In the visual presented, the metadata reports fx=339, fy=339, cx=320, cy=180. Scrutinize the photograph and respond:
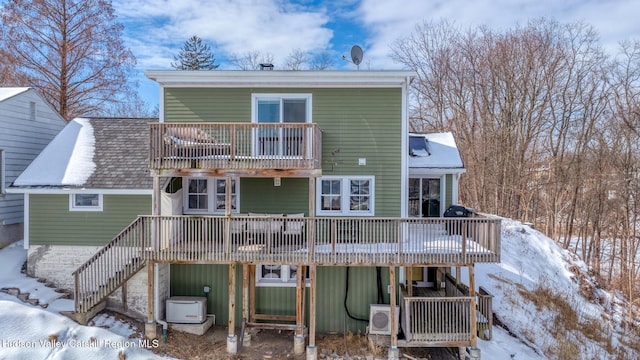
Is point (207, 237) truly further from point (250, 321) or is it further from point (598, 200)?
point (598, 200)

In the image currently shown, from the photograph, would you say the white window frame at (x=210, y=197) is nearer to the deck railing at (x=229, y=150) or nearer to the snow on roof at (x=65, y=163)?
Result: the deck railing at (x=229, y=150)

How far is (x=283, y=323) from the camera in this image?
9570 millimetres

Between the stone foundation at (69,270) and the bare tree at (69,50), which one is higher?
the bare tree at (69,50)

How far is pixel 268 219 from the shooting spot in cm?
820

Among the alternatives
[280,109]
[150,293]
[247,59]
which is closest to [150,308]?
[150,293]

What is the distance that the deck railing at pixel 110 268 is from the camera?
27.4 feet

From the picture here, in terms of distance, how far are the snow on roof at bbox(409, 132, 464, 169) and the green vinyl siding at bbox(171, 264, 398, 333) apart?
3540 millimetres

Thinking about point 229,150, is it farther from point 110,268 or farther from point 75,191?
point 75,191

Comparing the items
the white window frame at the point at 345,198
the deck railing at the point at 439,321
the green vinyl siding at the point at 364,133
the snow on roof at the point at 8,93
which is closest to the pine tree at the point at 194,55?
the snow on roof at the point at 8,93

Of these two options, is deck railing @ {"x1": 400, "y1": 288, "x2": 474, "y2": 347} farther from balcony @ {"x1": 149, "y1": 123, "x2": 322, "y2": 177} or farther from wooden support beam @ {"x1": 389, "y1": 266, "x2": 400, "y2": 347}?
balcony @ {"x1": 149, "y1": 123, "x2": 322, "y2": 177}

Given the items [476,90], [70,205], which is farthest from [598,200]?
[70,205]

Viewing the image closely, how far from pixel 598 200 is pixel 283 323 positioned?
1747 cm

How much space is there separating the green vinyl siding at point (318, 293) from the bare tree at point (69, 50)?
39.0 ft

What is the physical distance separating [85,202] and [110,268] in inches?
87.6
